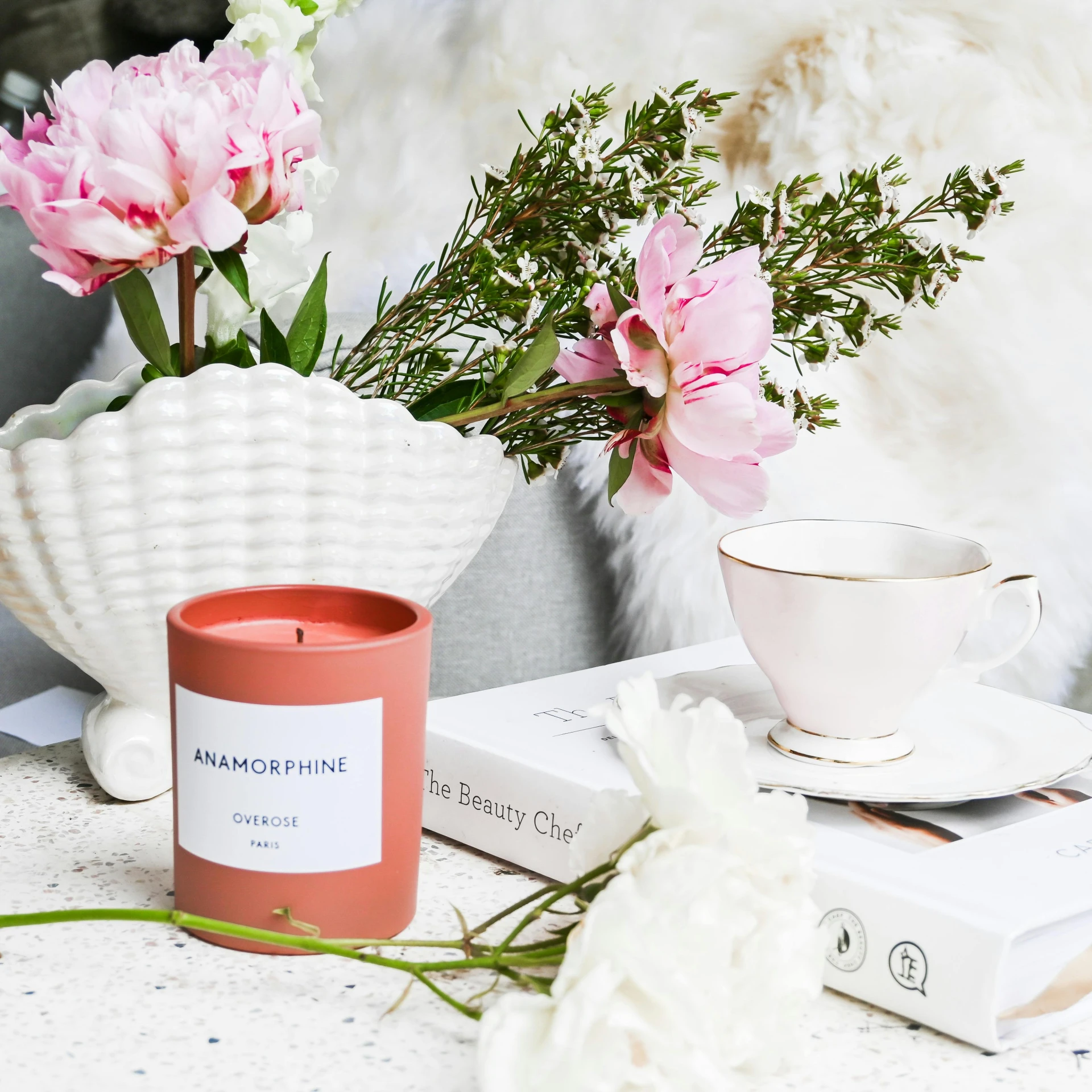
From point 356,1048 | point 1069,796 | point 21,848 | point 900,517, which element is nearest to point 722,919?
point 356,1048

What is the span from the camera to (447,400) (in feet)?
1.93

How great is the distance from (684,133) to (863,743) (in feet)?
0.93

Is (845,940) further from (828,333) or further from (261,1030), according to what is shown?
(828,333)

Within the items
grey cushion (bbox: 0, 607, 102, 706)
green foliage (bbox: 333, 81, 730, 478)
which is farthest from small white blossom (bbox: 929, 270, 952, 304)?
grey cushion (bbox: 0, 607, 102, 706)

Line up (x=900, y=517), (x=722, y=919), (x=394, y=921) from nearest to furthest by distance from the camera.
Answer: (x=722, y=919), (x=394, y=921), (x=900, y=517)

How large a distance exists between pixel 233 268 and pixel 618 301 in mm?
161

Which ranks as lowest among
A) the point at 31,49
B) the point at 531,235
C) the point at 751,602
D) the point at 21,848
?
the point at 21,848

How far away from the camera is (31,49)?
92 centimetres

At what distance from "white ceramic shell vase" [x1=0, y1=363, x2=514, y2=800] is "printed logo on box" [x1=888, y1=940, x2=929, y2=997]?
10.8 inches

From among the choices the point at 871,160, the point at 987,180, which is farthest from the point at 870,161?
the point at 987,180

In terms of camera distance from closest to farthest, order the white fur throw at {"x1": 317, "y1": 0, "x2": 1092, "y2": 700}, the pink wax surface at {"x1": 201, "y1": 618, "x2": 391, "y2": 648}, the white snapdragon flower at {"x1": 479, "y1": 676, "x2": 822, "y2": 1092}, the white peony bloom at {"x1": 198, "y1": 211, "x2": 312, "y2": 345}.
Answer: the white snapdragon flower at {"x1": 479, "y1": 676, "x2": 822, "y2": 1092} < the pink wax surface at {"x1": 201, "y1": 618, "x2": 391, "y2": 648} < the white peony bloom at {"x1": 198, "y1": 211, "x2": 312, "y2": 345} < the white fur throw at {"x1": 317, "y1": 0, "x2": 1092, "y2": 700}

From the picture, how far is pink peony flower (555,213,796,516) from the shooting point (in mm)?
472

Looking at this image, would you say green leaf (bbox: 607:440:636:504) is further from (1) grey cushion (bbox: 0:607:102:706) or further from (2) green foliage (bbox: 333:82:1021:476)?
(1) grey cushion (bbox: 0:607:102:706)

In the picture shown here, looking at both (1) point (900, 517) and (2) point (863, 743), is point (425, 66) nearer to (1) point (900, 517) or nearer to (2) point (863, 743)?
(1) point (900, 517)
